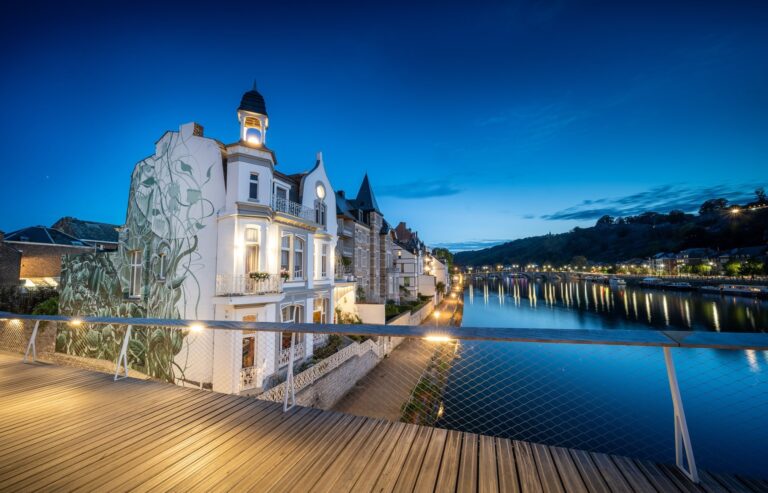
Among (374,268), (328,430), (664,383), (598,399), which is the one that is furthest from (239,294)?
(664,383)

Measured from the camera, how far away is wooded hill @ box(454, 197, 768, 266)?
292 ft

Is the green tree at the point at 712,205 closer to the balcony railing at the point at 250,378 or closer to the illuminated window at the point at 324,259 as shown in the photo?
the illuminated window at the point at 324,259

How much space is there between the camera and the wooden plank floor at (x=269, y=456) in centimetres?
250

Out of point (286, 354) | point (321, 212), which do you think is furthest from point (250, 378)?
Answer: point (321, 212)

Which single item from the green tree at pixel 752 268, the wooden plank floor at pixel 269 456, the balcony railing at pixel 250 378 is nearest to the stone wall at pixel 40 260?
the balcony railing at pixel 250 378

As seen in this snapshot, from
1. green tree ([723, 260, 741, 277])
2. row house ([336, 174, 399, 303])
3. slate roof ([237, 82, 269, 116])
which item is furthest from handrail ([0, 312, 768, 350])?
green tree ([723, 260, 741, 277])

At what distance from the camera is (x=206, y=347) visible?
1171 centimetres

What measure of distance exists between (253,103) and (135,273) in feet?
32.8

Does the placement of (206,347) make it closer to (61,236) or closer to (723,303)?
(61,236)

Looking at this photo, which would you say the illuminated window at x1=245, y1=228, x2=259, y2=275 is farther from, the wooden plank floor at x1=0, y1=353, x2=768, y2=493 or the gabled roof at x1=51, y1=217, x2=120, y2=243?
the gabled roof at x1=51, y1=217, x2=120, y2=243

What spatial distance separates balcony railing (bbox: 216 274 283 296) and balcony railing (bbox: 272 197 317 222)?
3.39 meters

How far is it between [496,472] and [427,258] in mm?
51992

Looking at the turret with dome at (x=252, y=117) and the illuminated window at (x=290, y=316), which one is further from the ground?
the turret with dome at (x=252, y=117)

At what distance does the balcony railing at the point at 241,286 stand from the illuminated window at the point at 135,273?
588cm
